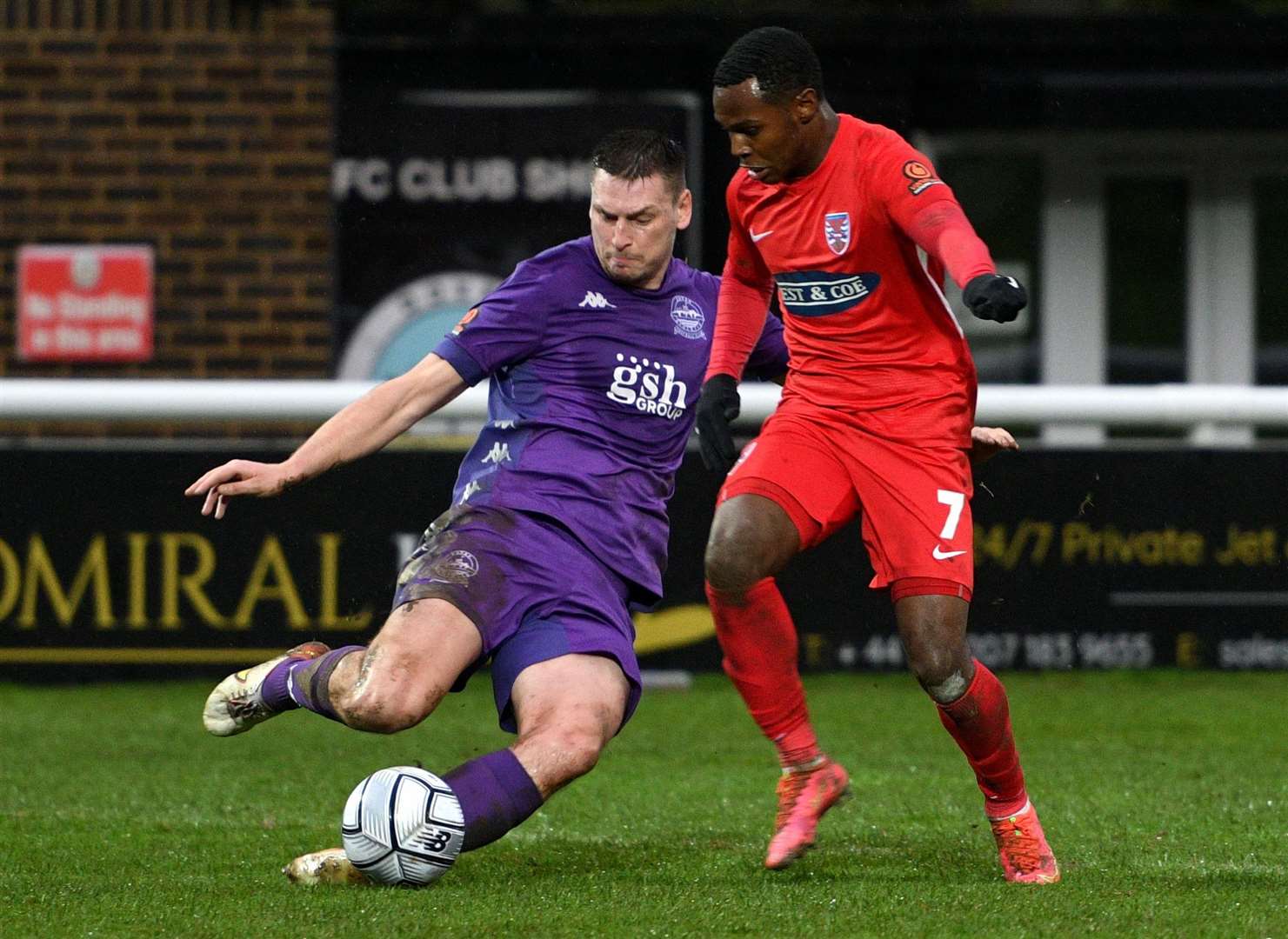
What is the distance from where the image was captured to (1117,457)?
927cm

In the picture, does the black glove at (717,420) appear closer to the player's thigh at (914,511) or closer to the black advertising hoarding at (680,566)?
the player's thigh at (914,511)

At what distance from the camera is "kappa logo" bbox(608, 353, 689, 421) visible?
17.8 ft

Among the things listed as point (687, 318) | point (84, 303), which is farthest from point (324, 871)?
point (84, 303)

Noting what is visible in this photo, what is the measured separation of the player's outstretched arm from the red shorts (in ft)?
2.65

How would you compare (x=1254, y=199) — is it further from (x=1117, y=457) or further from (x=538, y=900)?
(x=538, y=900)

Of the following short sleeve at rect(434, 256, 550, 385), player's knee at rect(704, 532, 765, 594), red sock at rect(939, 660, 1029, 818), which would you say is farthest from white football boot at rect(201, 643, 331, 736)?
red sock at rect(939, 660, 1029, 818)

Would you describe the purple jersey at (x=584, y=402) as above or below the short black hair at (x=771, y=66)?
below

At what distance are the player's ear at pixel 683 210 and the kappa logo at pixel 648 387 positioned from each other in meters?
0.37

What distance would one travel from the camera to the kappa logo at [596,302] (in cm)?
543

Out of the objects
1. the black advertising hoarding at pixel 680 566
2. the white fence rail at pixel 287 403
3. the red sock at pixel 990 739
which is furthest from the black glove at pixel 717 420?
the black advertising hoarding at pixel 680 566

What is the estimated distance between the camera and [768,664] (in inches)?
212

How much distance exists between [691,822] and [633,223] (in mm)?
1825

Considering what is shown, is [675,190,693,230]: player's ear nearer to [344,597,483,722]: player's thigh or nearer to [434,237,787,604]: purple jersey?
[434,237,787,604]: purple jersey

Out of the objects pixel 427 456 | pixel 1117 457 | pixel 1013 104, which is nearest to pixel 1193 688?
pixel 1117 457
